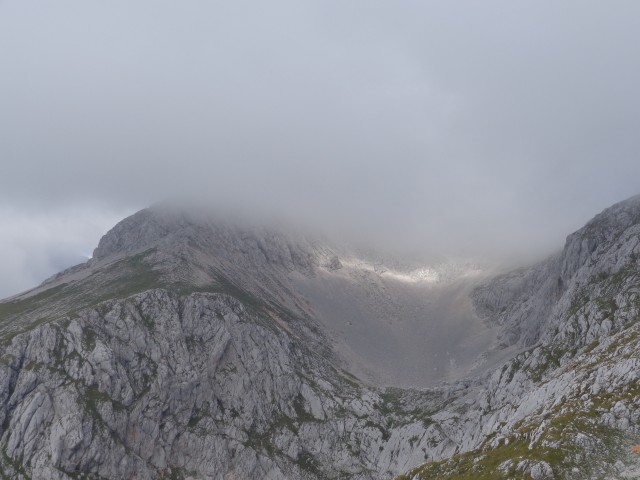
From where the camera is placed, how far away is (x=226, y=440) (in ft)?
590

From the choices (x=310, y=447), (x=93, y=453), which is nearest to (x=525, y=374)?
(x=310, y=447)

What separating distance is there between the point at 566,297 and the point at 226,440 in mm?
134907

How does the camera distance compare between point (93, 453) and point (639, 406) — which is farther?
point (93, 453)

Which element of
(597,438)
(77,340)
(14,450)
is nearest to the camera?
(597,438)

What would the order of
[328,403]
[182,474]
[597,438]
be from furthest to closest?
[328,403] < [182,474] < [597,438]

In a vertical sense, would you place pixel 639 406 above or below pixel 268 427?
below

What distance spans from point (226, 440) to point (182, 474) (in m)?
18.5

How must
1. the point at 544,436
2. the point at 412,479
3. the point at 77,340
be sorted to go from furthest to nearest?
1. the point at 77,340
2. the point at 412,479
3. the point at 544,436

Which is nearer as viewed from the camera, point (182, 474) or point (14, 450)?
point (14, 450)

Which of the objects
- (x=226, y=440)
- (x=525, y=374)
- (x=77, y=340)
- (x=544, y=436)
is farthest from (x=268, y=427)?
(x=544, y=436)

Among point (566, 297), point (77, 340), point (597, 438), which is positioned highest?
point (77, 340)

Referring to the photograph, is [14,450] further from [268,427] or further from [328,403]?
[328,403]

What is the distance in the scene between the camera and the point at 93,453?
158625 mm

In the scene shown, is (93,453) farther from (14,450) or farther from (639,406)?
(639,406)
